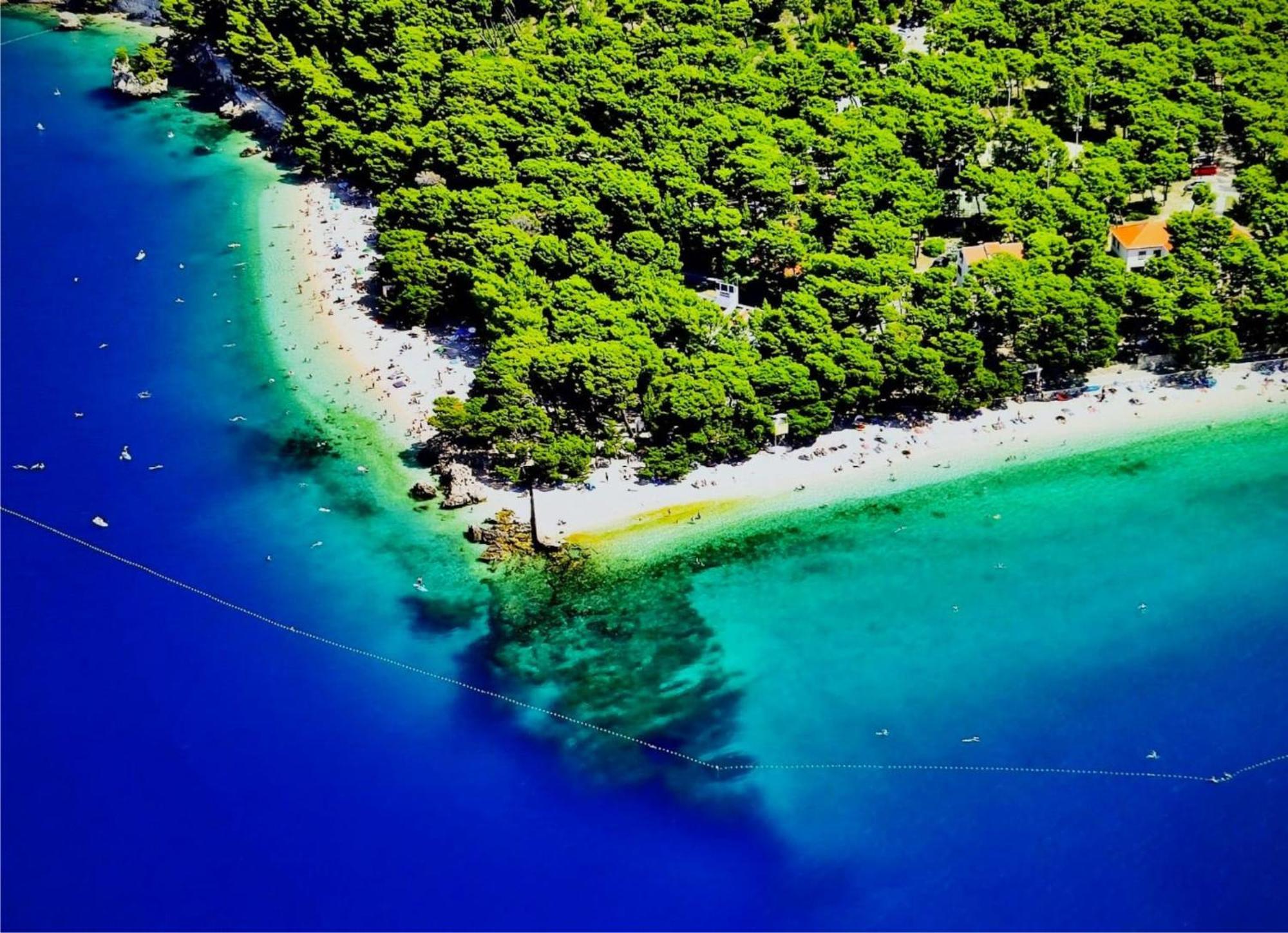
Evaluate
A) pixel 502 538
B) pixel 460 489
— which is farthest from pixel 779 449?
pixel 460 489

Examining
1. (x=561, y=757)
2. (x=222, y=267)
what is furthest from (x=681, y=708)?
(x=222, y=267)

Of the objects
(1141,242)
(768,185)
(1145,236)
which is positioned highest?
(768,185)

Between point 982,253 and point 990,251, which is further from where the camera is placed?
point 982,253

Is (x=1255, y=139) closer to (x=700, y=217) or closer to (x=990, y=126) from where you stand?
(x=990, y=126)

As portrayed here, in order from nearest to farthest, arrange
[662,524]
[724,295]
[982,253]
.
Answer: [662,524] < [982,253] < [724,295]

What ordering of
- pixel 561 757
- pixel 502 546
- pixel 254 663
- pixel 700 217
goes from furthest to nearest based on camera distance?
pixel 700 217
pixel 502 546
pixel 254 663
pixel 561 757

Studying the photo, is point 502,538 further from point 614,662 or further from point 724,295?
point 724,295
